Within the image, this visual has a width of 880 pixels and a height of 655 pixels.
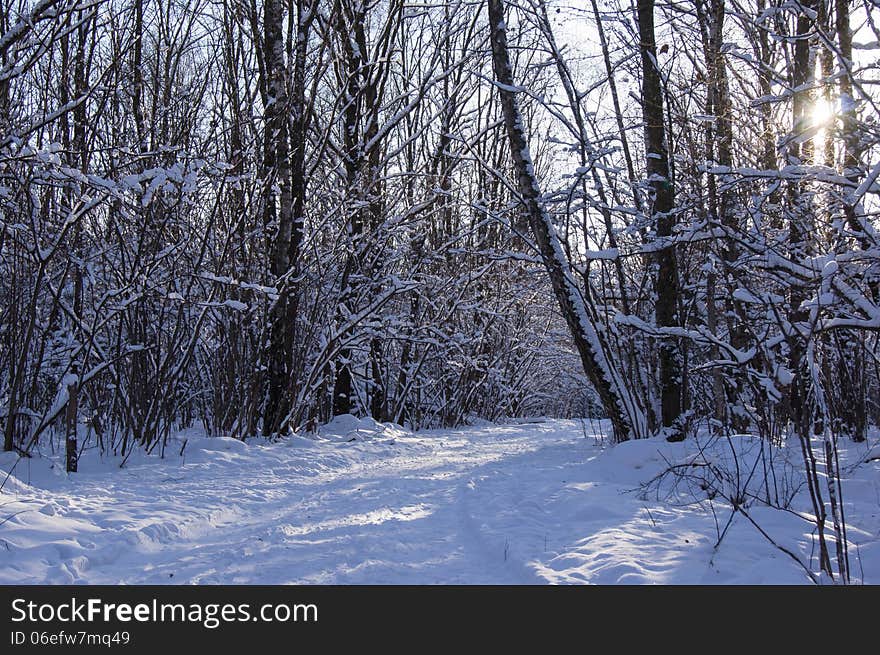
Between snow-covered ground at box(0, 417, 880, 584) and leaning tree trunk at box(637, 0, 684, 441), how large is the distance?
41.8 inches

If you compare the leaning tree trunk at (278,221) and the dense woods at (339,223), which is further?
the leaning tree trunk at (278,221)

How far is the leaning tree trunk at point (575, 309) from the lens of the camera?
7363 mm

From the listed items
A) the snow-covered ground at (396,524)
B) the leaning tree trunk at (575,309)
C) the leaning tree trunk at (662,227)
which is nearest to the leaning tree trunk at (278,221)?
the snow-covered ground at (396,524)

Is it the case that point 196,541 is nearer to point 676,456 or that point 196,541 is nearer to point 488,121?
point 676,456

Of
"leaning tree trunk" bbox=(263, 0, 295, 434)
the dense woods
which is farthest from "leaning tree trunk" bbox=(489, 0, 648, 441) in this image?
"leaning tree trunk" bbox=(263, 0, 295, 434)

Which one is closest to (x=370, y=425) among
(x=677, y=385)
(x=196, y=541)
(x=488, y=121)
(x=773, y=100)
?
(x=677, y=385)

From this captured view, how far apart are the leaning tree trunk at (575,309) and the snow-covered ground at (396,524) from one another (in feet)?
3.46

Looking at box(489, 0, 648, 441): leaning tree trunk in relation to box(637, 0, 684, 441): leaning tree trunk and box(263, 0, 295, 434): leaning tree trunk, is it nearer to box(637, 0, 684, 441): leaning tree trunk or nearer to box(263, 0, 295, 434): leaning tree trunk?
box(637, 0, 684, 441): leaning tree trunk

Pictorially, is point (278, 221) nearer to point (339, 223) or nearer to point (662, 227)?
point (339, 223)

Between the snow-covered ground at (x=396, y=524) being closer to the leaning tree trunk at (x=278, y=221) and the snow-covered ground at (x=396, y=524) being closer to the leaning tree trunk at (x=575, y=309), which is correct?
the leaning tree trunk at (x=575, y=309)

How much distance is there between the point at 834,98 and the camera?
13.6 ft

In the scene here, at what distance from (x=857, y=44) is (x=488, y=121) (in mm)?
13128

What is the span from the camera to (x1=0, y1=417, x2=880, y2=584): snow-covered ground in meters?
2.96

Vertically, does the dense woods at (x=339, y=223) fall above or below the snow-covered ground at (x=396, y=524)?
above
